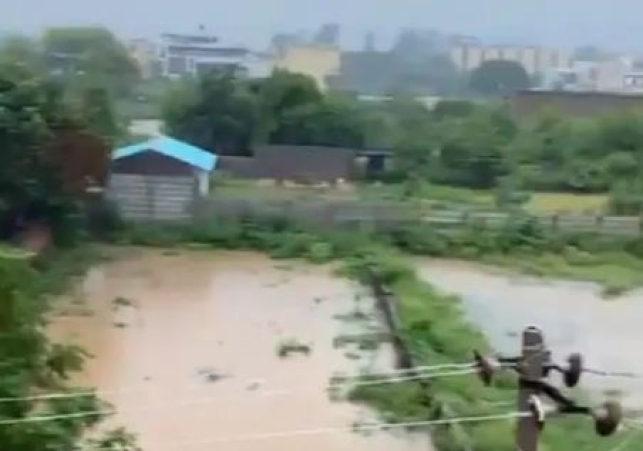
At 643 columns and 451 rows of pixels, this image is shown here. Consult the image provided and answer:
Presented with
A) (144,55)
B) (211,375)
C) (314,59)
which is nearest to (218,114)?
(144,55)

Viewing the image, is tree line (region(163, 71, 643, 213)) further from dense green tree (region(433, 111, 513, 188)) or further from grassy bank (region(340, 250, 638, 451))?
grassy bank (region(340, 250, 638, 451))

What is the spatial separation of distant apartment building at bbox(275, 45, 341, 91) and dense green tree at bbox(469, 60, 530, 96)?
212 centimetres

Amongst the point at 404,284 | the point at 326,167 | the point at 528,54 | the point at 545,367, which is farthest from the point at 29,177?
the point at 528,54

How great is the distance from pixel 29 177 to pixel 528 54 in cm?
1755

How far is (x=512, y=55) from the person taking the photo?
25.3 metres

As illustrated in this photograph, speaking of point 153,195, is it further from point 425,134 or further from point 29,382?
point 29,382

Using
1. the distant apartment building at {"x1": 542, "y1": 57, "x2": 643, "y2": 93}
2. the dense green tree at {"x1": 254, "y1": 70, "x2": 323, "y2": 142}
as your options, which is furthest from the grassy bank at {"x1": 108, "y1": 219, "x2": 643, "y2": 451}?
the distant apartment building at {"x1": 542, "y1": 57, "x2": 643, "y2": 93}

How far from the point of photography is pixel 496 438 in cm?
544

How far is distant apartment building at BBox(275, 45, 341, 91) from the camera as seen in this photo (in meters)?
19.2

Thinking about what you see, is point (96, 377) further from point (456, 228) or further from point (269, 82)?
point (269, 82)

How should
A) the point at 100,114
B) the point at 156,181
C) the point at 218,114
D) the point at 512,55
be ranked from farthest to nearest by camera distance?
the point at 512,55
the point at 218,114
the point at 156,181
the point at 100,114

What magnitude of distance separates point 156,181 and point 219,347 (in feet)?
15.2

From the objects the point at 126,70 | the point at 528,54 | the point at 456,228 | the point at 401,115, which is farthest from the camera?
the point at 528,54

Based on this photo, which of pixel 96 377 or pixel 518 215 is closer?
pixel 96 377
